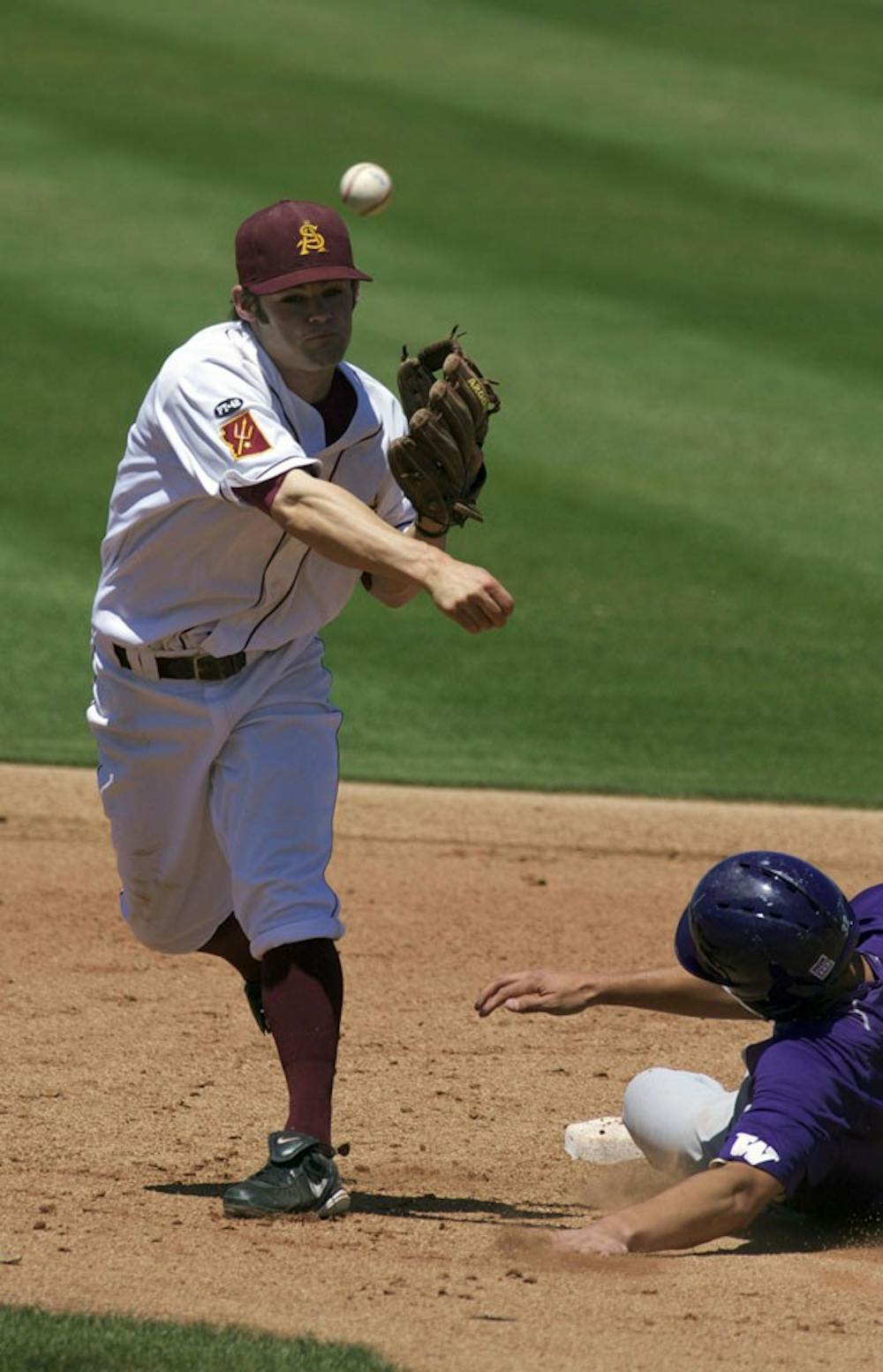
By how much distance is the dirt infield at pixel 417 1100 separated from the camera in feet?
11.5

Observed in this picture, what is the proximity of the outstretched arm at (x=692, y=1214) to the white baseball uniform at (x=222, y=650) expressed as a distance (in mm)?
972

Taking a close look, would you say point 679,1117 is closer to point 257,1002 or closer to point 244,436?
point 257,1002

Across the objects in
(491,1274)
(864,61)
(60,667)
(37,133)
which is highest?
(864,61)

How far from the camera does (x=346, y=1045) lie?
5543 millimetres

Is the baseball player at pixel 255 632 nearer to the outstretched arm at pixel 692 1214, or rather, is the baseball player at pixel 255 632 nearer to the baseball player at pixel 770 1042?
the baseball player at pixel 770 1042

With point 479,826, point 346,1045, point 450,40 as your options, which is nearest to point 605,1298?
point 346,1045

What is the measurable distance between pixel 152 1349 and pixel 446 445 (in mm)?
1897

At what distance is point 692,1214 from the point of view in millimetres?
3574

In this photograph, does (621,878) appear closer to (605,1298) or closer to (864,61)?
(605,1298)

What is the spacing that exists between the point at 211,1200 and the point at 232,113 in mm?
12165

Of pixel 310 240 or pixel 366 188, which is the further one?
pixel 366 188

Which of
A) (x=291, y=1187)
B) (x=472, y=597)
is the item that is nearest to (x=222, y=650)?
(x=472, y=597)

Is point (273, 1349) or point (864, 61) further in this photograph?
point (864, 61)

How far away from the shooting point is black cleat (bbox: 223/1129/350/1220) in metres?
4.09
